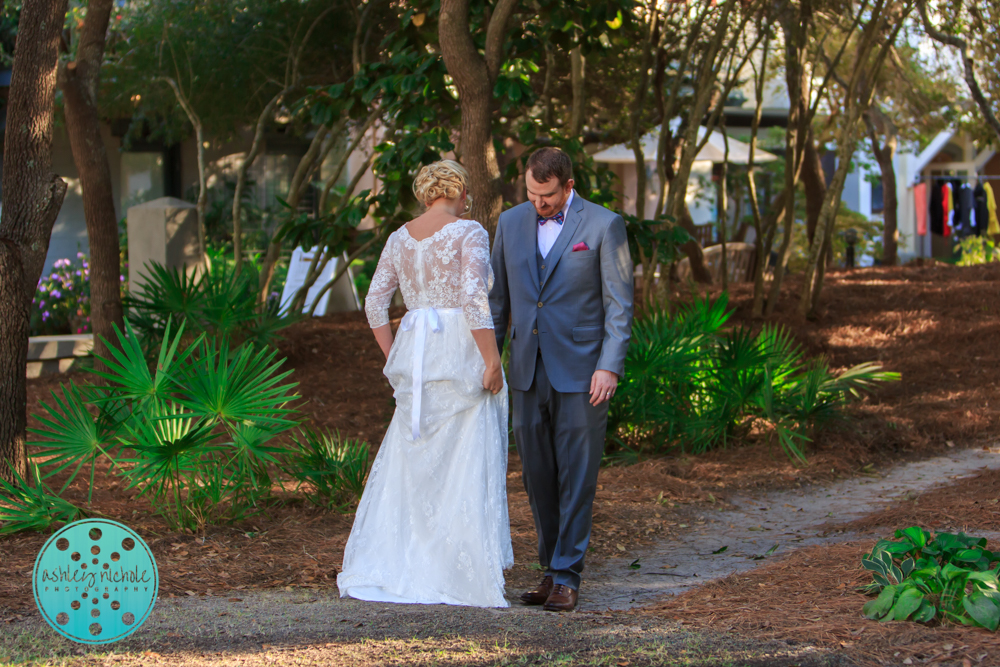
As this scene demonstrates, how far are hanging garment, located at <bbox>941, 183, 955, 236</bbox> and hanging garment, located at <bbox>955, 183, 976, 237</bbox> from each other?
92 mm

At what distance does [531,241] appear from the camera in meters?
3.87

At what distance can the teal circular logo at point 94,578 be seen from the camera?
2938 millimetres

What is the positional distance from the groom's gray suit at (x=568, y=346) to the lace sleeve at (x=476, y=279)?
17 cm

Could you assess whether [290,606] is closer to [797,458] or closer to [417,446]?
[417,446]

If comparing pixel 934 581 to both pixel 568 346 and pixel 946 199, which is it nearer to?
pixel 568 346

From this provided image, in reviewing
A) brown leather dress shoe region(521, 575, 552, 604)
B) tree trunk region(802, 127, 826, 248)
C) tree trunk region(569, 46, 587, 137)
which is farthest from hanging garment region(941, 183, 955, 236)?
brown leather dress shoe region(521, 575, 552, 604)

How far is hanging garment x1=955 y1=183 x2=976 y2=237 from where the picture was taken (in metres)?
18.0

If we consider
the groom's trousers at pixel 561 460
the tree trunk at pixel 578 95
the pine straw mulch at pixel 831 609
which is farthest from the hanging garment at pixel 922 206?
the groom's trousers at pixel 561 460

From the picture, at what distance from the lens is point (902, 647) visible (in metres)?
3.00

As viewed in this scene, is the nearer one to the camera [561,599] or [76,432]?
[561,599]

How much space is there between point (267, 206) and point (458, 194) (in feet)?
42.1

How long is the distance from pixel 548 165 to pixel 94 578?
2.20 metres

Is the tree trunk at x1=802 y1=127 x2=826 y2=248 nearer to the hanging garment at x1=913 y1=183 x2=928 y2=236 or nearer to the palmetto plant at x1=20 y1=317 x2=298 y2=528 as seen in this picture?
the palmetto plant at x1=20 y1=317 x2=298 y2=528

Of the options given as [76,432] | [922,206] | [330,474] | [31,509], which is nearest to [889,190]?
[922,206]
